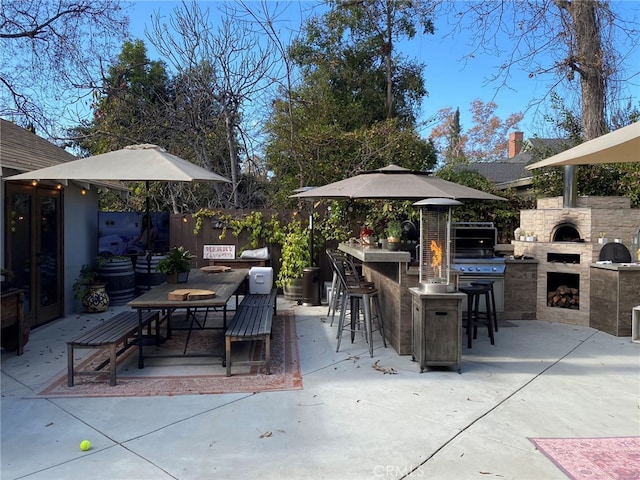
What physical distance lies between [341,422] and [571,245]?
16.1ft

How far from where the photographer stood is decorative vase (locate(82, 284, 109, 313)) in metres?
6.82

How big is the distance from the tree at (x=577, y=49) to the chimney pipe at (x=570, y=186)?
184cm

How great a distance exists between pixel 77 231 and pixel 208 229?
2.33 meters

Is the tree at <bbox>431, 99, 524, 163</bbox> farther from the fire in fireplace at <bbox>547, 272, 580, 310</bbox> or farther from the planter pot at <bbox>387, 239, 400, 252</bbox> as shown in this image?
the planter pot at <bbox>387, 239, 400, 252</bbox>

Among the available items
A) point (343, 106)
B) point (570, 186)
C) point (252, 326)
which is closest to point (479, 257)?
point (570, 186)

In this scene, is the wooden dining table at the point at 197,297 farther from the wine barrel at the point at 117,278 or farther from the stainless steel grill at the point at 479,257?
the stainless steel grill at the point at 479,257

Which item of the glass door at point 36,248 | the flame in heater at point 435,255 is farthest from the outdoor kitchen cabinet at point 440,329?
the glass door at point 36,248

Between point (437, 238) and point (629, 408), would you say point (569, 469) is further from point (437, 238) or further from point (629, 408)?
point (437, 238)

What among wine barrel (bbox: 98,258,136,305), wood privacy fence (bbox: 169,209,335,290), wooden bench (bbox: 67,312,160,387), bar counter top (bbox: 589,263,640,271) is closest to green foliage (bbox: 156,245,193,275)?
wooden bench (bbox: 67,312,160,387)

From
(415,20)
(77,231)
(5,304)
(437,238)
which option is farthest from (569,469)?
(415,20)

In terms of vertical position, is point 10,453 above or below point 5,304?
below

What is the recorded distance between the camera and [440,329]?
4.11 meters

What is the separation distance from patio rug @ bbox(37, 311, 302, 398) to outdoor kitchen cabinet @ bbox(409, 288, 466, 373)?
1.20 meters

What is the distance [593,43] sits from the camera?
25.9 feet
